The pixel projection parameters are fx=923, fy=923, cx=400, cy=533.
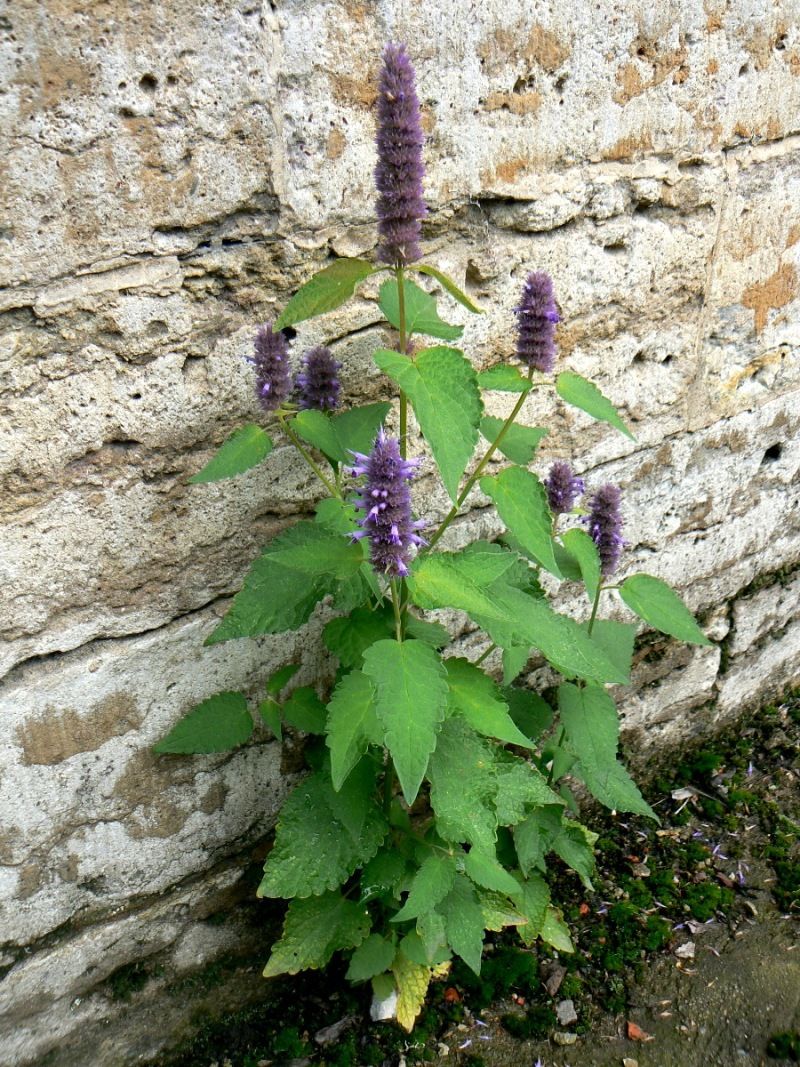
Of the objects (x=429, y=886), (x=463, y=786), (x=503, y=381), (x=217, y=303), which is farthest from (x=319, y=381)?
(x=429, y=886)

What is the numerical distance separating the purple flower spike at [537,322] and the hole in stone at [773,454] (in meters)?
1.56

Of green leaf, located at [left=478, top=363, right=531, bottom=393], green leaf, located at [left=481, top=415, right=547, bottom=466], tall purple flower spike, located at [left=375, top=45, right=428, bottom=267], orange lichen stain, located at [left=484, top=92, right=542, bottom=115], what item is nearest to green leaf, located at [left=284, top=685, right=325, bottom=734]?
green leaf, located at [left=481, top=415, right=547, bottom=466]

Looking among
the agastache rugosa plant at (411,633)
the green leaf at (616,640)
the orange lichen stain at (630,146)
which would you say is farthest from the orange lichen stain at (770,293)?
the green leaf at (616,640)

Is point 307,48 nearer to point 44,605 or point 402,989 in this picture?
point 44,605

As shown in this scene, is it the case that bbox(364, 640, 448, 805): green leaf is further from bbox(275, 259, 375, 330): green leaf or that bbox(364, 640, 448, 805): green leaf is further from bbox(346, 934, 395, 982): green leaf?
bbox(346, 934, 395, 982): green leaf

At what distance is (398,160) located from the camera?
62.2 inches

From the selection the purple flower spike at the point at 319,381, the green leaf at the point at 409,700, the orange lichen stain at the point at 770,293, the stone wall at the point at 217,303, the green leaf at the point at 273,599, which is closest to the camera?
the green leaf at the point at 409,700

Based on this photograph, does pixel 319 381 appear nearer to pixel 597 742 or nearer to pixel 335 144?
pixel 335 144

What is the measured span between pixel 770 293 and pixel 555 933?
6.53ft

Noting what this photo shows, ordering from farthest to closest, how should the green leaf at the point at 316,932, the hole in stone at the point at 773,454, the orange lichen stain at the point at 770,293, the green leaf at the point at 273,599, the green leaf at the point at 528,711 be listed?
the hole in stone at the point at 773,454
the orange lichen stain at the point at 770,293
the green leaf at the point at 528,711
the green leaf at the point at 316,932
the green leaf at the point at 273,599

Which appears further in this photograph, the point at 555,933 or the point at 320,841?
the point at 555,933

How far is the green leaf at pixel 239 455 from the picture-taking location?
1.77m

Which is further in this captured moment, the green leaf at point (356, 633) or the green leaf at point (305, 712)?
the green leaf at point (305, 712)

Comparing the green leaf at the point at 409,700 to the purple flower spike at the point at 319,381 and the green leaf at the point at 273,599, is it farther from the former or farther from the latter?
the purple flower spike at the point at 319,381
